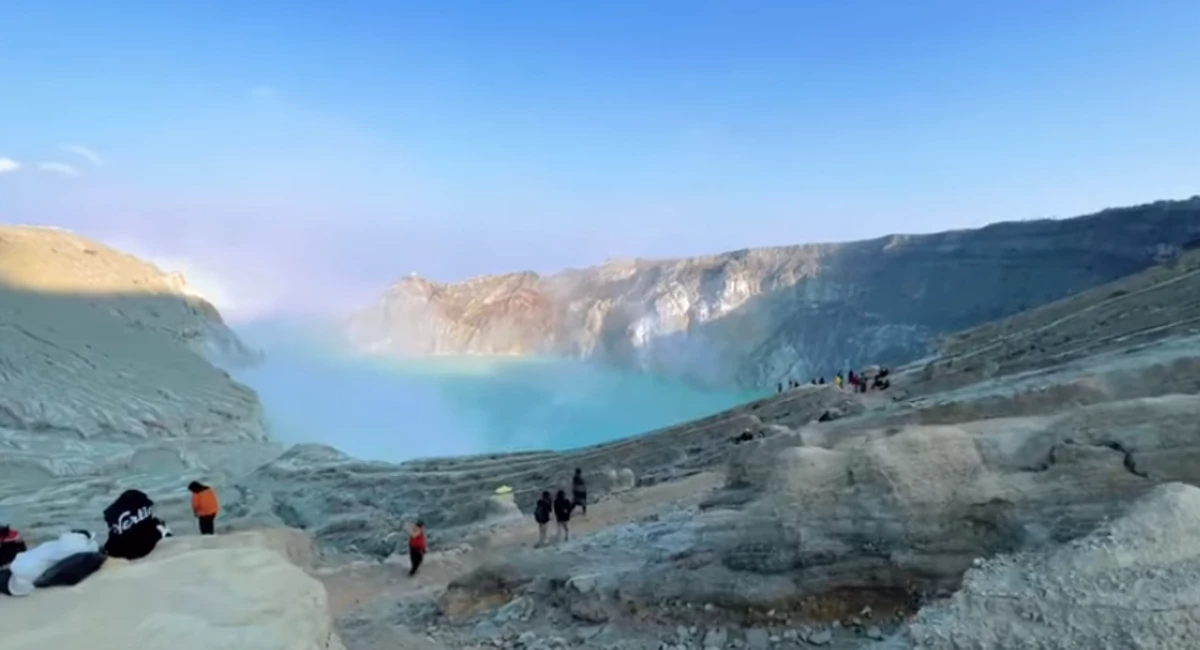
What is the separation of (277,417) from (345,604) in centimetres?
5024

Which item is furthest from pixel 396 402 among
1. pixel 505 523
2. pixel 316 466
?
pixel 505 523

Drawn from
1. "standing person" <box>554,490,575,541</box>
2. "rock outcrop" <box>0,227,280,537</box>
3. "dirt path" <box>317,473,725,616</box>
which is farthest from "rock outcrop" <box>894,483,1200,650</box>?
"rock outcrop" <box>0,227,280,537</box>

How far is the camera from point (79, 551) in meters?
5.60

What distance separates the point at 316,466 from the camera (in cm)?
3488

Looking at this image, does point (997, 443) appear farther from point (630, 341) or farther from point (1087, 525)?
point (630, 341)

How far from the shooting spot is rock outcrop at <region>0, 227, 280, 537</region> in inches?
1334

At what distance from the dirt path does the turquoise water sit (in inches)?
1318

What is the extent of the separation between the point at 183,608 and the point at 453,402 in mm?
64119

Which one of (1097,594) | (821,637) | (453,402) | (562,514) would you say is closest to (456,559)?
(562,514)

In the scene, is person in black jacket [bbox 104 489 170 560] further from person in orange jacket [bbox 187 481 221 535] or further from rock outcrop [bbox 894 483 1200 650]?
rock outcrop [bbox 894 483 1200 650]

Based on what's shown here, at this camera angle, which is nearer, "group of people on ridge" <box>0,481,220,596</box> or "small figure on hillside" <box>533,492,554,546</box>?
"group of people on ridge" <box>0,481,220,596</box>

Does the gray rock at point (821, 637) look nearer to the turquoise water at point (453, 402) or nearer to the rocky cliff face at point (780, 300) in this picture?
the turquoise water at point (453, 402)

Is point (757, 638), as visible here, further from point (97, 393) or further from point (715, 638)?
point (97, 393)

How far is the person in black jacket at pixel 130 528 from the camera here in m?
6.25
